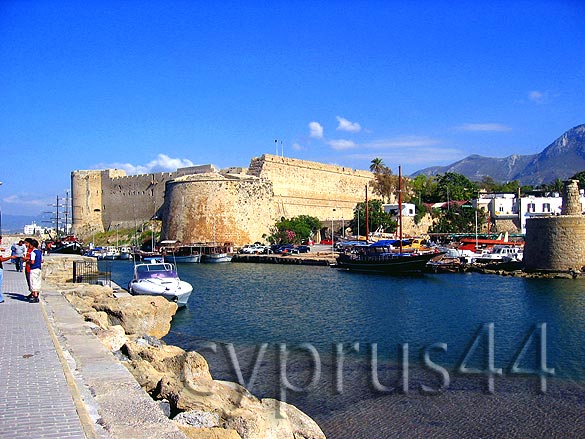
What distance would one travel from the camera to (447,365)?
394 inches

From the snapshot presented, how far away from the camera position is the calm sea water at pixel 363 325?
31.1 ft

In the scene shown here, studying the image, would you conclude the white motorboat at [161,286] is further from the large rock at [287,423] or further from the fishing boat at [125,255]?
the fishing boat at [125,255]

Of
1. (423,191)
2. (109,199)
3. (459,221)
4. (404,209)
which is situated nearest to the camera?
(404,209)

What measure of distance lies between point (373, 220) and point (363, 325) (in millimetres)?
32300

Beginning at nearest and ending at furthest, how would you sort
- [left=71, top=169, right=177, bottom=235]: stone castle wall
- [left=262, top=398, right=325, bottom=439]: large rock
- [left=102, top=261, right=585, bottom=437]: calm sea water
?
[left=262, top=398, right=325, bottom=439]: large rock < [left=102, top=261, right=585, bottom=437]: calm sea water < [left=71, top=169, right=177, bottom=235]: stone castle wall

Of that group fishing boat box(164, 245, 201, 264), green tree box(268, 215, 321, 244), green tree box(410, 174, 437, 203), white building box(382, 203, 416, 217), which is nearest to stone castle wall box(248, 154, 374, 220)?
green tree box(268, 215, 321, 244)

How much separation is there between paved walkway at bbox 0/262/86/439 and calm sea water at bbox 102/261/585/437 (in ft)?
10.1

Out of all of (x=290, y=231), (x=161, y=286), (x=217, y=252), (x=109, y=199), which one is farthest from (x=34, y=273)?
(x=109, y=199)

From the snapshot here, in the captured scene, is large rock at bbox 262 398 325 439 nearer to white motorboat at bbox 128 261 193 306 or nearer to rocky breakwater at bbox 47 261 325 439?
rocky breakwater at bbox 47 261 325 439

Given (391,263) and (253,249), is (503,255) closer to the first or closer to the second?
(391,263)

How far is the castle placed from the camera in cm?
4162

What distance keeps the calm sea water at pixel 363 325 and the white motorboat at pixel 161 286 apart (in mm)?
461

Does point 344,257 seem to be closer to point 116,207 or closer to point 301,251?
point 301,251

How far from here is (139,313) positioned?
38.0 feet
